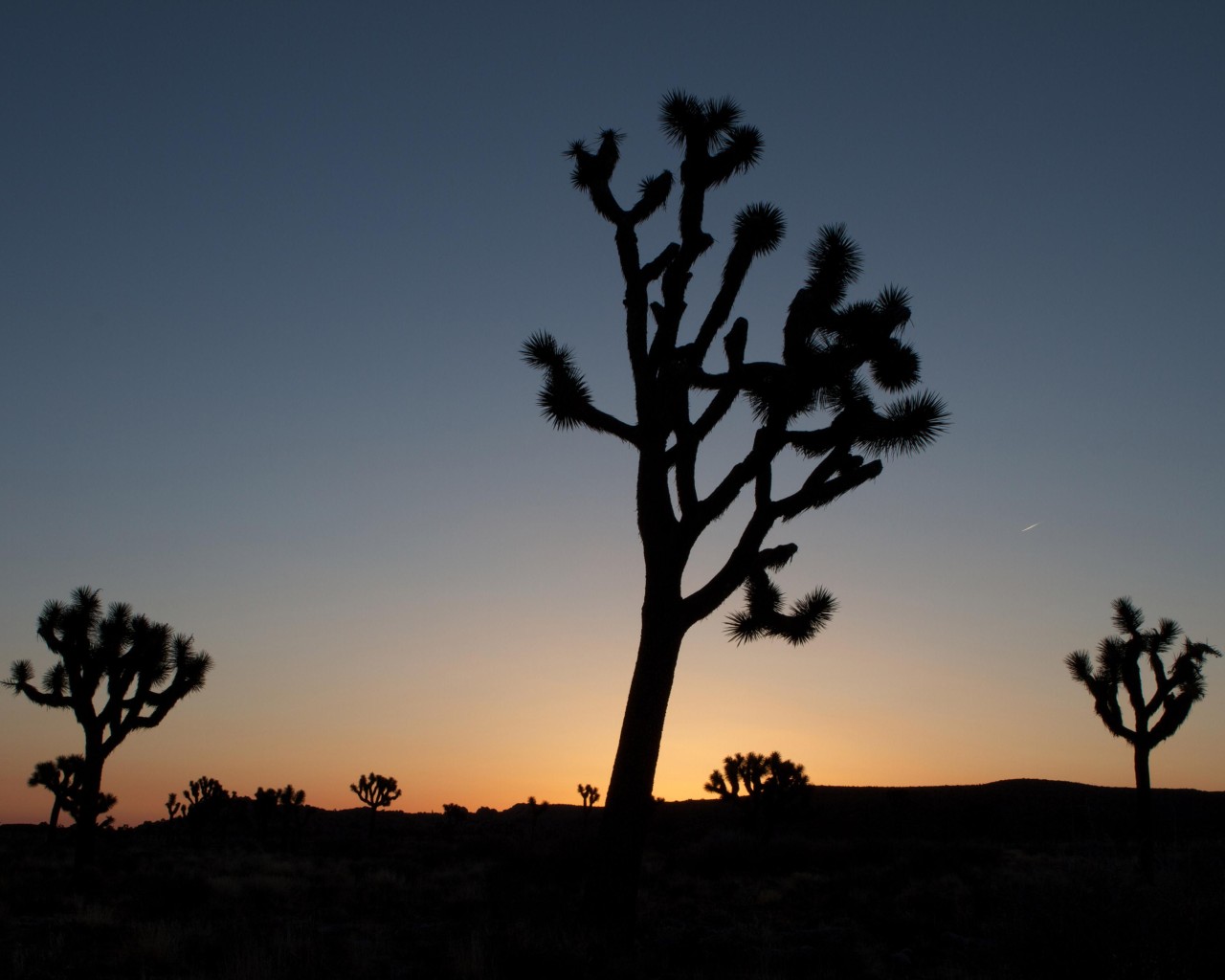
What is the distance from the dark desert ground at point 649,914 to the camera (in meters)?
7.29

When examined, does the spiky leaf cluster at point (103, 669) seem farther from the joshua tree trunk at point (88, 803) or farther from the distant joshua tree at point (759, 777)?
the distant joshua tree at point (759, 777)

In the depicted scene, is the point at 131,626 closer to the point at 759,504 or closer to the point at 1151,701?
the point at 759,504

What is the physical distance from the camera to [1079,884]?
25.7 feet

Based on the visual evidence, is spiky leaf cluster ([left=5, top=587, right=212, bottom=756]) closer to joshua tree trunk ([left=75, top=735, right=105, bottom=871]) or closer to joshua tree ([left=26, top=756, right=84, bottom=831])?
joshua tree trunk ([left=75, top=735, right=105, bottom=871])

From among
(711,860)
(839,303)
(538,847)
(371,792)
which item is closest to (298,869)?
(538,847)

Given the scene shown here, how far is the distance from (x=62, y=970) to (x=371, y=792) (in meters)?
37.3

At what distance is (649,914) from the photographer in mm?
12688

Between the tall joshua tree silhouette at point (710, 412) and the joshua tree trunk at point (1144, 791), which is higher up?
the tall joshua tree silhouette at point (710, 412)

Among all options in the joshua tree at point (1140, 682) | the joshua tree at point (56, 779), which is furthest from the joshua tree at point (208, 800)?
the joshua tree at point (1140, 682)

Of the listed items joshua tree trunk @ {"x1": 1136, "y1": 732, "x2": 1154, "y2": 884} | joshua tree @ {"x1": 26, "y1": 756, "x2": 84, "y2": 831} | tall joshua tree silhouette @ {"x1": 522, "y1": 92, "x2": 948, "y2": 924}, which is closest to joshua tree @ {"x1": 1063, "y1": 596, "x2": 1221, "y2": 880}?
joshua tree trunk @ {"x1": 1136, "y1": 732, "x2": 1154, "y2": 884}

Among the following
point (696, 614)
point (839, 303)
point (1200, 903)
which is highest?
point (839, 303)

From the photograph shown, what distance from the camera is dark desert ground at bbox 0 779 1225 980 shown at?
7.29m

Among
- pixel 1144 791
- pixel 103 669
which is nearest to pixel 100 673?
pixel 103 669

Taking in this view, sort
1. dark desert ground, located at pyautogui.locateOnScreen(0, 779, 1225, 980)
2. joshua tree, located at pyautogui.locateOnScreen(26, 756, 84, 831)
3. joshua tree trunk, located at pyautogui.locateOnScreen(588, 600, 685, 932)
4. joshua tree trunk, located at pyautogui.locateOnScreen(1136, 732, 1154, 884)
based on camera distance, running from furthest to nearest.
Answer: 1. joshua tree, located at pyautogui.locateOnScreen(26, 756, 84, 831)
2. joshua tree trunk, located at pyautogui.locateOnScreen(1136, 732, 1154, 884)
3. joshua tree trunk, located at pyautogui.locateOnScreen(588, 600, 685, 932)
4. dark desert ground, located at pyautogui.locateOnScreen(0, 779, 1225, 980)
